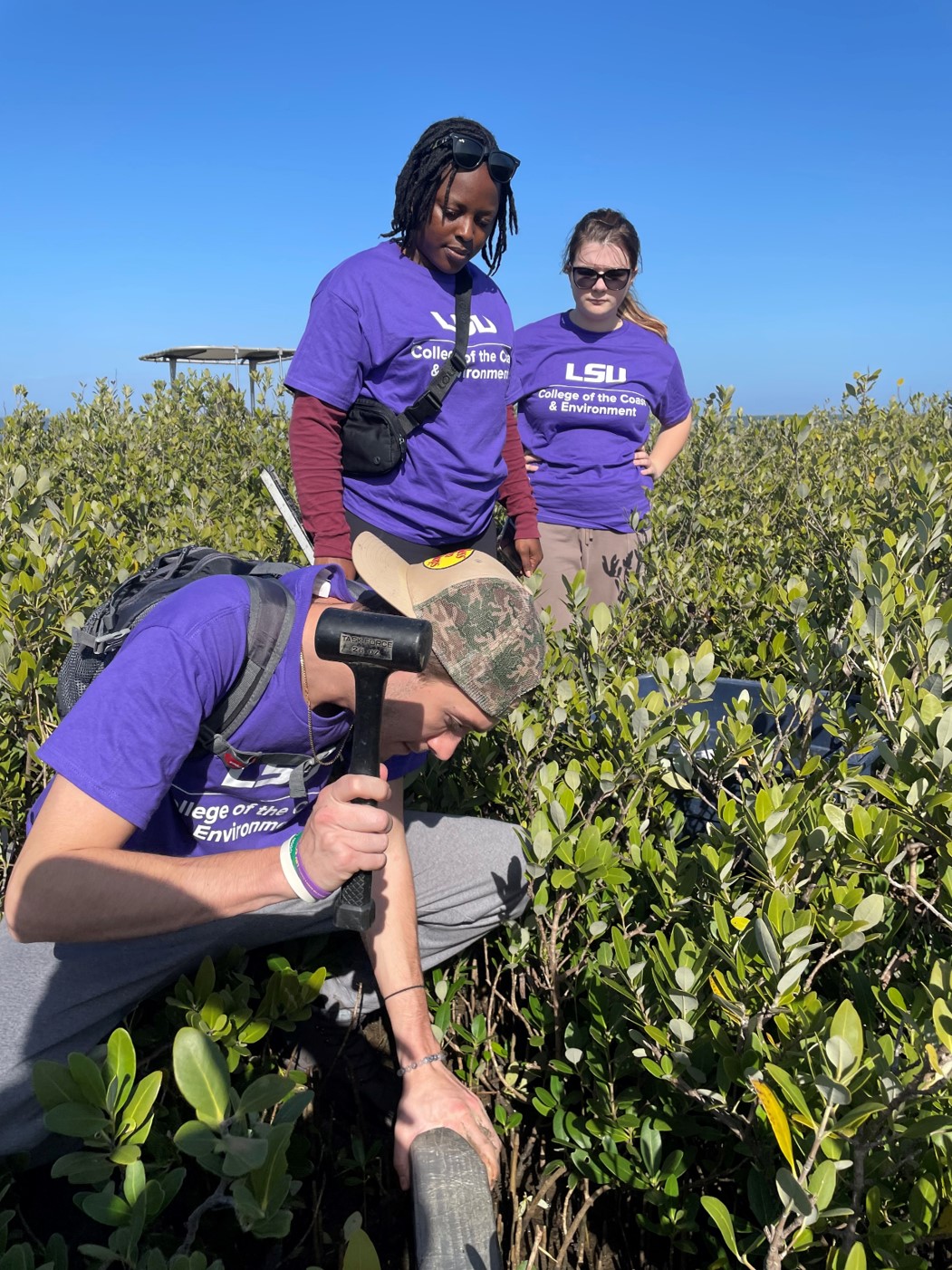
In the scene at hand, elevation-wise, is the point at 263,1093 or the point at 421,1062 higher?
the point at 263,1093

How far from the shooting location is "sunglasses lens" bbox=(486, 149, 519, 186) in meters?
2.82

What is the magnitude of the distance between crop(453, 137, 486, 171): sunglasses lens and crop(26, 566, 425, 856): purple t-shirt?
155cm

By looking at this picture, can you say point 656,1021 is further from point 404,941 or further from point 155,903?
point 155,903

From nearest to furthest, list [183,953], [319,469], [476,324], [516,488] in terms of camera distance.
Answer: [183,953] → [319,469] → [476,324] → [516,488]

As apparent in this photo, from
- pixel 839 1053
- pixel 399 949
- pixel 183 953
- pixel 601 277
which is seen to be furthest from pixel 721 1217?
pixel 601 277

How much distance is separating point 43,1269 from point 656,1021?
1057mm

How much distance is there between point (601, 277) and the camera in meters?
4.01

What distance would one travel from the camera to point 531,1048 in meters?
2.34

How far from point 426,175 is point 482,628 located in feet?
6.05

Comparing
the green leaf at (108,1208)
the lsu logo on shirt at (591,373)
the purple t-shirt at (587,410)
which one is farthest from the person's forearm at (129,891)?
the lsu logo on shirt at (591,373)

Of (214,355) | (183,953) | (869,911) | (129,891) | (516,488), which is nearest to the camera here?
(869,911)

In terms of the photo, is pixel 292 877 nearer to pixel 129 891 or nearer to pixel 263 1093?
pixel 129 891

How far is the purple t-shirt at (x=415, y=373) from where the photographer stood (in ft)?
9.31

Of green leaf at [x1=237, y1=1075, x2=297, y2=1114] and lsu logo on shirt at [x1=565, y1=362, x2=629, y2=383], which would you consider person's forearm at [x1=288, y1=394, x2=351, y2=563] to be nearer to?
lsu logo on shirt at [x1=565, y1=362, x2=629, y2=383]
